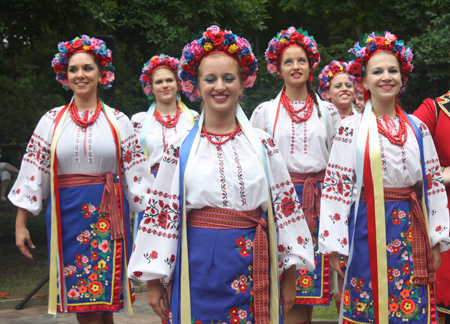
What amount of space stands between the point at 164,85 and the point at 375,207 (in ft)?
14.6

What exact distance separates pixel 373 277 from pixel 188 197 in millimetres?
1411

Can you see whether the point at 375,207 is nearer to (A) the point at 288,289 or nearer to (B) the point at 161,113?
(A) the point at 288,289

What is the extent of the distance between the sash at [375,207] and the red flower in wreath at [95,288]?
6.49ft

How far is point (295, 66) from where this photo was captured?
5680 millimetres

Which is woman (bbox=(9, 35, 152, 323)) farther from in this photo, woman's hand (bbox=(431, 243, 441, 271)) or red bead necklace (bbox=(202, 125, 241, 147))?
woman's hand (bbox=(431, 243, 441, 271))

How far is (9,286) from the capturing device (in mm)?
7762

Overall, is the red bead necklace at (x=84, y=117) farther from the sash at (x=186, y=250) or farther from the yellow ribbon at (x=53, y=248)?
the sash at (x=186, y=250)

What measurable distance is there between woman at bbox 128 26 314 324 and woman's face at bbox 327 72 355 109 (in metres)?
3.78

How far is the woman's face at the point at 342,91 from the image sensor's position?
271 inches

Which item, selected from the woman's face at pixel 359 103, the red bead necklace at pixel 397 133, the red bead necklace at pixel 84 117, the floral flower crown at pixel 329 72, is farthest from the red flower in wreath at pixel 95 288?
the woman's face at pixel 359 103

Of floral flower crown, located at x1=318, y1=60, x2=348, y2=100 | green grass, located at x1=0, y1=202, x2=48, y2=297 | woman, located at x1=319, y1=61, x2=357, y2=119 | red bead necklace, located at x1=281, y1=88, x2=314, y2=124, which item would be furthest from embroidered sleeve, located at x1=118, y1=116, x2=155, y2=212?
green grass, located at x1=0, y1=202, x2=48, y2=297

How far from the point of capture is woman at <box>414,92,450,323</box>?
168 inches

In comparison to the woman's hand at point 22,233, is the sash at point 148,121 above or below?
above

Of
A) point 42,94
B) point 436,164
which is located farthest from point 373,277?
point 42,94
